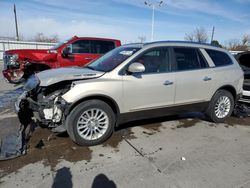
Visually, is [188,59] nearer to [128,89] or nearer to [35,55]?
[128,89]

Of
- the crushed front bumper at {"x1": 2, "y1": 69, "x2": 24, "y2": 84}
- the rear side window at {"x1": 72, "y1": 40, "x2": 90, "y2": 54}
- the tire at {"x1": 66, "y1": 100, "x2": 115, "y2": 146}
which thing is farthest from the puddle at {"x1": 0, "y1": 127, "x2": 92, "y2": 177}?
the rear side window at {"x1": 72, "y1": 40, "x2": 90, "y2": 54}

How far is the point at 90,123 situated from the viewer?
3.82 meters

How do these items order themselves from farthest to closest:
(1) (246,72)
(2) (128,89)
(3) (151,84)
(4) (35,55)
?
(4) (35,55)
(1) (246,72)
(3) (151,84)
(2) (128,89)

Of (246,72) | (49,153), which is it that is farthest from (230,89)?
(49,153)

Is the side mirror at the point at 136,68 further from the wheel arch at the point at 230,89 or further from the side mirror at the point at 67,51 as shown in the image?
the side mirror at the point at 67,51

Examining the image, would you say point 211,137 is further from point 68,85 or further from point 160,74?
point 68,85

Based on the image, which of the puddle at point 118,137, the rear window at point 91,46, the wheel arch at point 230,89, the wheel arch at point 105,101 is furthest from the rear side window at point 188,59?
the rear window at point 91,46

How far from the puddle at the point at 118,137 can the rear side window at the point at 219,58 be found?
2502 mm

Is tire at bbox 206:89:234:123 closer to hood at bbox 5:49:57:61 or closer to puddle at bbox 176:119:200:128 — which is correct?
puddle at bbox 176:119:200:128

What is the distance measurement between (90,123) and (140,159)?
105 cm

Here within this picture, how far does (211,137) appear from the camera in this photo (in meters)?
4.41

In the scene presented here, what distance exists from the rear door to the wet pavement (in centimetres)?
72

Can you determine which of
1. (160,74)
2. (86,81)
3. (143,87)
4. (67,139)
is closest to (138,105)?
(143,87)

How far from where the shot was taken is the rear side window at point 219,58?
500 centimetres
